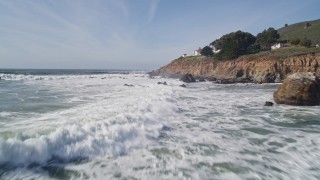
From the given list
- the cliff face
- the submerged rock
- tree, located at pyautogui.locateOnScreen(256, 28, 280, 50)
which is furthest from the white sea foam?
tree, located at pyautogui.locateOnScreen(256, 28, 280, 50)

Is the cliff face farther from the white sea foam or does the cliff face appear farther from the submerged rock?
the white sea foam

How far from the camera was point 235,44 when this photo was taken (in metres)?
63.4

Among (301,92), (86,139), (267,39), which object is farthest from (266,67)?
(86,139)

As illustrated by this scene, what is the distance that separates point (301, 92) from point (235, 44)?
48.6m

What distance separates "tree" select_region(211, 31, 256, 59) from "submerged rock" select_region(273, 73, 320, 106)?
46289 mm

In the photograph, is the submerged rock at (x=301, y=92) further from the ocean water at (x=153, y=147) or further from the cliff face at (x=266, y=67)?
the cliff face at (x=266, y=67)

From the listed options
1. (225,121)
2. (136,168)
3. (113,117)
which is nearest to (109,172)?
(136,168)

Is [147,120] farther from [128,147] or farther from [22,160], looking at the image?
[22,160]

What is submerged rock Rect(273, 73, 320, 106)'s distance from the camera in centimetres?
1652

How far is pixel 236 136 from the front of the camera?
30.3 feet

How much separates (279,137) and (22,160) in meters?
7.62

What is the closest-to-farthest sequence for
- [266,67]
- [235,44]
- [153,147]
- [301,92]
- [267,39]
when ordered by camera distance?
[153,147] < [301,92] < [266,67] < [235,44] < [267,39]

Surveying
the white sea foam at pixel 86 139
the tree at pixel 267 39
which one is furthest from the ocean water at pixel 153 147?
the tree at pixel 267 39

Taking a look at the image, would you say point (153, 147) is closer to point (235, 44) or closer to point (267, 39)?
point (235, 44)
